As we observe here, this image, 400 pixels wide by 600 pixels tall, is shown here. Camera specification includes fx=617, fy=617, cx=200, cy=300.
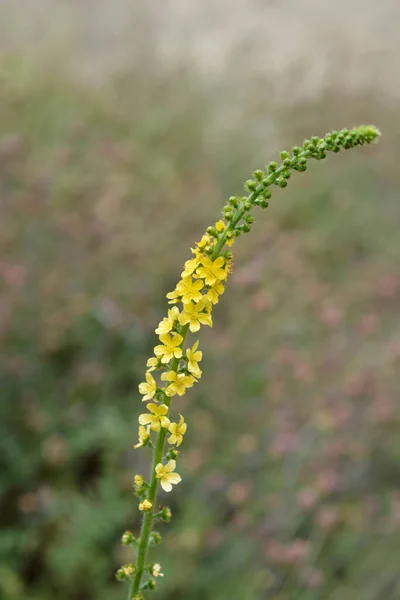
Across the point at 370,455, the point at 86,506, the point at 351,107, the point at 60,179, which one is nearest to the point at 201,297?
the point at 86,506

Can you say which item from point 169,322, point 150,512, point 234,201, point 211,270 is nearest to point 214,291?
A: point 211,270

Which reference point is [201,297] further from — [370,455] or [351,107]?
[351,107]

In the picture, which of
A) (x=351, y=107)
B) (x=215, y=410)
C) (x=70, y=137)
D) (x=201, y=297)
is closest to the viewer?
(x=201, y=297)

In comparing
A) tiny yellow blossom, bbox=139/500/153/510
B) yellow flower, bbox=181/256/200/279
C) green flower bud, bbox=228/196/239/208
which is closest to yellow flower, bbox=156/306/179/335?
yellow flower, bbox=181/256/200/279

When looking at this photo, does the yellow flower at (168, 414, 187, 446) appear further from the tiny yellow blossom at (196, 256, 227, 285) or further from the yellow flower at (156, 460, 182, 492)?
the tiny yellow blossom at (196, 256, 227, 285)

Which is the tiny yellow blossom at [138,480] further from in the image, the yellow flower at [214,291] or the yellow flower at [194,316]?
the yellow flower at [214,291]

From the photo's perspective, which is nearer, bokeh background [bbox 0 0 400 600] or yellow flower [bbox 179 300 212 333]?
yellow flower [bbox 179 300 212 333]
